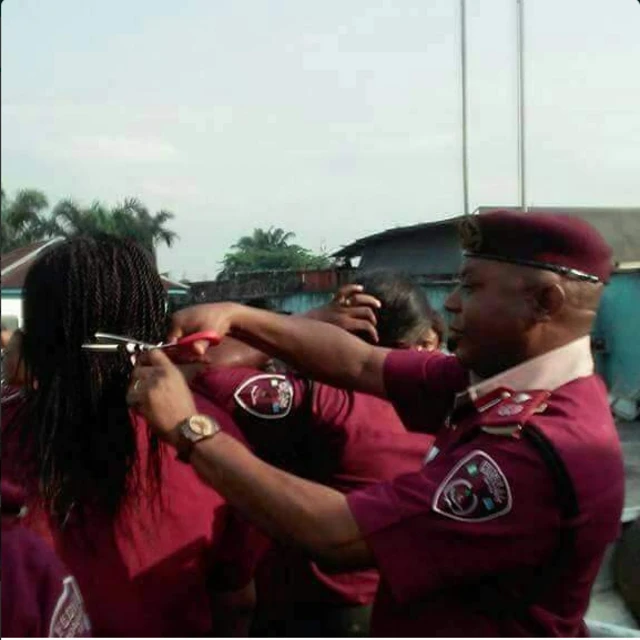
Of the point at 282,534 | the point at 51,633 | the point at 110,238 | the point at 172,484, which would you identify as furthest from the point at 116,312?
the point at 51,633

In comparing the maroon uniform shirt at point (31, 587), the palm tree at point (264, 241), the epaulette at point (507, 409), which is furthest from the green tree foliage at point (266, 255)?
the maroon uniform shirt at point (31, 587)

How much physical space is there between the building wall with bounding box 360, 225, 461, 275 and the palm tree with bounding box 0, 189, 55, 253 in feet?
2.35

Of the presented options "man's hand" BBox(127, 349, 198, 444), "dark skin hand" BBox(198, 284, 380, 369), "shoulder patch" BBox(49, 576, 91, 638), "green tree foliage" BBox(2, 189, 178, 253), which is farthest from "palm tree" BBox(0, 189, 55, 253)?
"dark skin hand" BBox(198, 284, 380, 369)

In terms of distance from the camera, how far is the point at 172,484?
4.64ft

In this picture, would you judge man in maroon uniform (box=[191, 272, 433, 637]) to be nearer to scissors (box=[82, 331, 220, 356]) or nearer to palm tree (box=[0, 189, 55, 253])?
scissors (box=[82, 331, 220, 356])

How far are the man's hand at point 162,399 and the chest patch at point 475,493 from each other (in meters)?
0.34

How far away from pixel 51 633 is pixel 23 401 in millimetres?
435

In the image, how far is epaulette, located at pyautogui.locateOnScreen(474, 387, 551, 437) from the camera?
128cm

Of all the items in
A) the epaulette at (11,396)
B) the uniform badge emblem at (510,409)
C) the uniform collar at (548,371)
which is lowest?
the uniform badge emblem at (510,409)

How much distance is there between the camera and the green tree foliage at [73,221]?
100cm

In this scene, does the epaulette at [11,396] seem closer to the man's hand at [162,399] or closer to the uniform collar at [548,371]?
the man's hand at [162,399]

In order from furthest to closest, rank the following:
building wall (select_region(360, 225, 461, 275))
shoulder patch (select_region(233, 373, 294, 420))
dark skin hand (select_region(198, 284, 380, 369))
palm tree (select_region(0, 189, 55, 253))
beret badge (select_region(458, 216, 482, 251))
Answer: dark skin hand (select_region(198, 284, 380, 369)), shoulder patch (select_region(233, 373, 294, 420)), building wall (select_region(360, 225, 461, 275)), beret badge (select_region(458, 216, 482, 251)), palm tree (select_region(0, 189, 55, 253))

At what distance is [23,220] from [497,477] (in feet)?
2.13

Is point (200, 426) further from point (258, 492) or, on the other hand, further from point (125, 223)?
point (125, 223)
